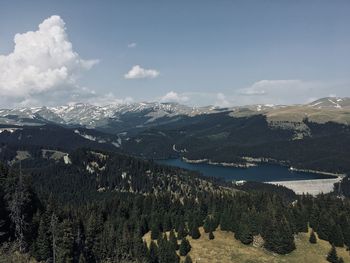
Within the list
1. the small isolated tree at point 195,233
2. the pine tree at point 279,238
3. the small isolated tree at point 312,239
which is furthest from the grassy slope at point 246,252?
the pine tree at point 279,238

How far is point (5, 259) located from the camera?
168 feet

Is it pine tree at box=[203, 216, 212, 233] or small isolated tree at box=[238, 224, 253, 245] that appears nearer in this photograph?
small isolated tree at box=[238, 224, 253, 245]

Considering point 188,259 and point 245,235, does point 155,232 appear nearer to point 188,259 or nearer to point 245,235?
point 188,259

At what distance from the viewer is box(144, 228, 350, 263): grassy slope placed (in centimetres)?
11538

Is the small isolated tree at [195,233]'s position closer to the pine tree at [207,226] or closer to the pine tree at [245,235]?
the pine tree at [207,226]

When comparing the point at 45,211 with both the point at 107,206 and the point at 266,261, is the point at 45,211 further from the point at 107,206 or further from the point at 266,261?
the point at 266,261

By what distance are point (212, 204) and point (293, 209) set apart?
30394 millimetres

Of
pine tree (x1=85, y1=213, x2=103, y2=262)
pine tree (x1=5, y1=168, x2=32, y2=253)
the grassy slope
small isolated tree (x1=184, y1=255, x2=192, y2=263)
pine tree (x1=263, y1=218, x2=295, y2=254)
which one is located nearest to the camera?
pine tree (x1=5, y1=168, x2=32, y2=253)

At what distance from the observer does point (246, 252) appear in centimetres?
11969

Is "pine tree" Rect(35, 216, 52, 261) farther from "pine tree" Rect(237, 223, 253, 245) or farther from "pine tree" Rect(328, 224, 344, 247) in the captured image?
"pine tree" Rect(328, 224, 344, 247)

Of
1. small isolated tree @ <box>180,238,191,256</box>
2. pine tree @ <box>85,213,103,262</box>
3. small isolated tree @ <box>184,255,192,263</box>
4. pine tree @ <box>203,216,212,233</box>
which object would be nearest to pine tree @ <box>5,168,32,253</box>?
pine tree @ <box>85,213,103,262</box>

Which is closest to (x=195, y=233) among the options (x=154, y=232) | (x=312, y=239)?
(x=154, y=232)

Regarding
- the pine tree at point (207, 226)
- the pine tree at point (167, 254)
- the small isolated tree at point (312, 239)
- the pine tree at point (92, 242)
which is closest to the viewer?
the pine tree at point (167, 254)

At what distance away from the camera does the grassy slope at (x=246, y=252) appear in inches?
4542
